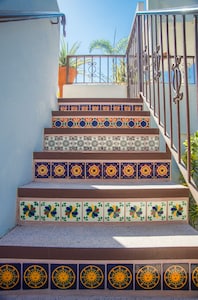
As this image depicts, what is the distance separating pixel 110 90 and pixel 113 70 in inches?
38.1

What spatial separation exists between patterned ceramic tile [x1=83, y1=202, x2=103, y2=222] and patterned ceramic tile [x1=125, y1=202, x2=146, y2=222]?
15cm

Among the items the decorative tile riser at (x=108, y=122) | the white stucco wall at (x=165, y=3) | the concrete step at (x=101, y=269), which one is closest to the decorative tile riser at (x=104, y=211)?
the concrete step at (x=101, y=269)

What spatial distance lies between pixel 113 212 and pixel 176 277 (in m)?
0.41

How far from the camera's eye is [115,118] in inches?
78.6

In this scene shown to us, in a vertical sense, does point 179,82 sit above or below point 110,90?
below

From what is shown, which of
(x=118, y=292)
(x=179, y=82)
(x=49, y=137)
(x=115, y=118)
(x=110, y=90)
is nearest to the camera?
(x=118, y=292)

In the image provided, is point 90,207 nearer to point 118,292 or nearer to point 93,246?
point 93,246

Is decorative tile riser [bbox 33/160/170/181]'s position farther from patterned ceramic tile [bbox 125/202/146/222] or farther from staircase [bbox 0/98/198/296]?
patterned ceramic tile [bbox 125/202/146/222]

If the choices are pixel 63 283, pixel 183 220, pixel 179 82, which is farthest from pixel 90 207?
pixel 179 82

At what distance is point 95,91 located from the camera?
137 inches

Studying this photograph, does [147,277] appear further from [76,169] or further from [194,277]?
[76,169]

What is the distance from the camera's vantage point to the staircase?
0.87m

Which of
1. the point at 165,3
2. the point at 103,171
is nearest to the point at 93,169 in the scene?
the point at 103,171

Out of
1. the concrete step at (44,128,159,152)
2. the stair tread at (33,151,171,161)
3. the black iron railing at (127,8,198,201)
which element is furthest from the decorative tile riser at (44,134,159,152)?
the stair tread at (33,151,171,161)
